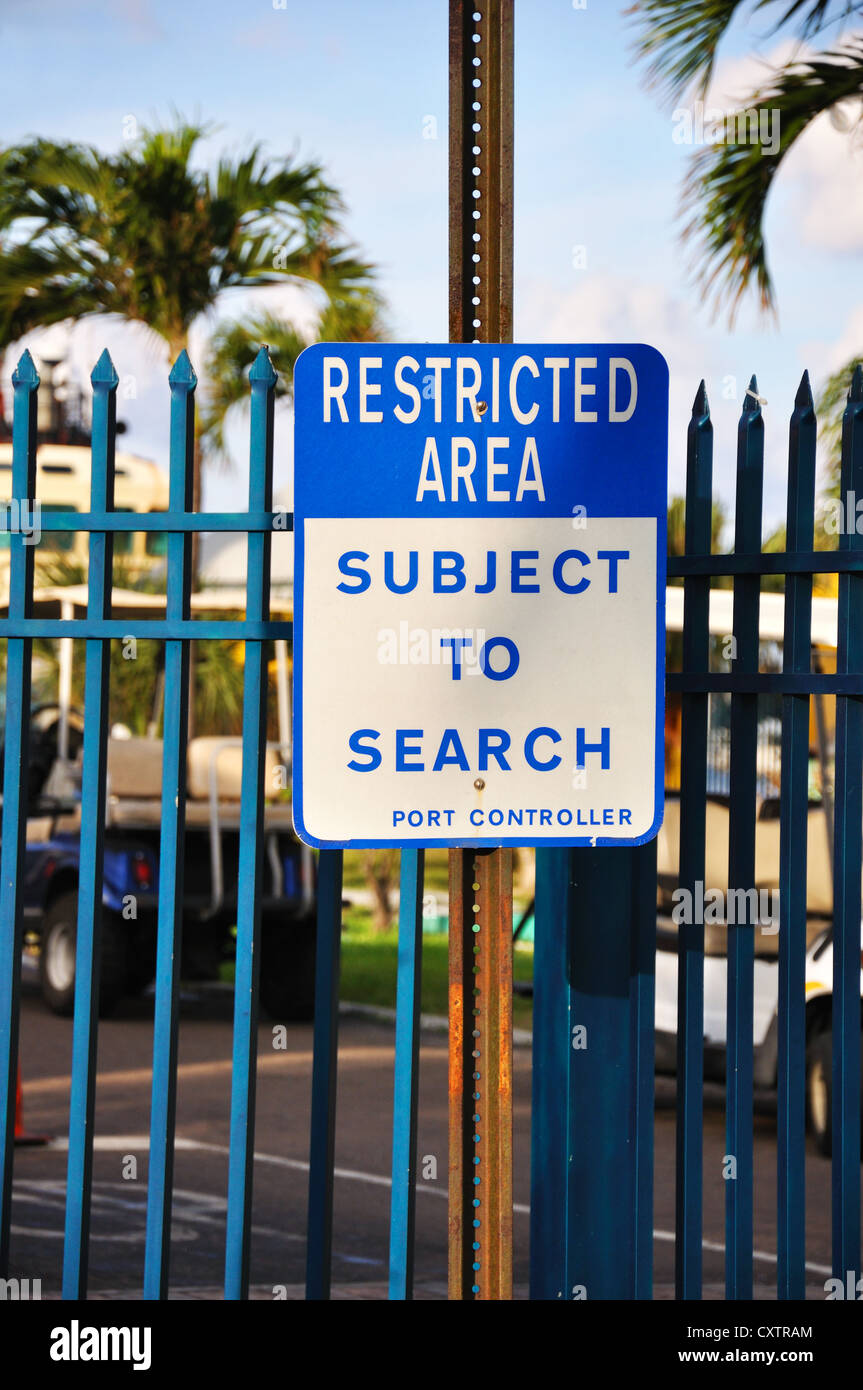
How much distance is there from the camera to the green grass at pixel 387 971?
12680 mm

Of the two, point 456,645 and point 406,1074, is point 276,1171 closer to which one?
point 406,1074

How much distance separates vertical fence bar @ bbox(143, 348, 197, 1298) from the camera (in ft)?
9.96

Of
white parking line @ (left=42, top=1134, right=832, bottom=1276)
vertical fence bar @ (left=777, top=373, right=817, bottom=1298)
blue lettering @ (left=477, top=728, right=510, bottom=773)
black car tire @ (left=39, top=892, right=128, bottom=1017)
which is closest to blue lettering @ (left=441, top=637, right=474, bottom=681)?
blue lettering @ (left=477, top=728, right=510, bottom=773)

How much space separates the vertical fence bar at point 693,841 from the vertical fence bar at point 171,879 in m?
0.90

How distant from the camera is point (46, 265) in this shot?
1500 cm

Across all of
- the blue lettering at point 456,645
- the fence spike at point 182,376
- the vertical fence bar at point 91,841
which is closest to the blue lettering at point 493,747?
the blue lettering at point 456,645

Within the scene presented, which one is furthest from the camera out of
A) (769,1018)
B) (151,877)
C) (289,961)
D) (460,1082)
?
(289,961)

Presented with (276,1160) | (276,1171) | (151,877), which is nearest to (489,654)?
(276,1171)

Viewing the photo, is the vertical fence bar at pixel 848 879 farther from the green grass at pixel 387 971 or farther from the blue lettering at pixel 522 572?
the green grass at pixel 387 971

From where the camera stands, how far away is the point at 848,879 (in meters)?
2.98

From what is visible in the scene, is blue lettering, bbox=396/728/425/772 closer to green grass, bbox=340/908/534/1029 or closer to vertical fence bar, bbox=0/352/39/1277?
vertical fence bar, bbox=0/352/39/1277

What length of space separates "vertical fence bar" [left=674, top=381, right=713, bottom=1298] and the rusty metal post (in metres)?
0.33

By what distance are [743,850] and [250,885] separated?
888 mm

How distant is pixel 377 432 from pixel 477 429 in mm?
165
